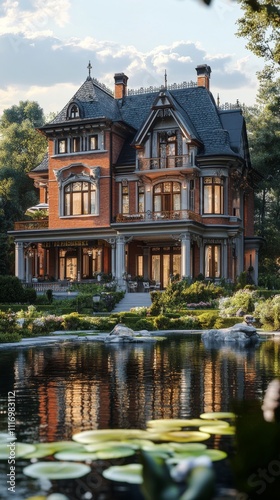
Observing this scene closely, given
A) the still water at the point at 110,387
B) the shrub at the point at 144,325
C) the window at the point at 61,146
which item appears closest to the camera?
the still water at the point at 110,387

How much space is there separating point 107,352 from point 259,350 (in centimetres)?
380

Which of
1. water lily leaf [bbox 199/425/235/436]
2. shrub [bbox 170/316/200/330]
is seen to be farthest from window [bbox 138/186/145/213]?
water lily leaf [bbox 199/425/235/436]

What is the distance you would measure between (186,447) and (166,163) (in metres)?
30.4

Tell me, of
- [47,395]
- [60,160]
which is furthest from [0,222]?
[47,395]

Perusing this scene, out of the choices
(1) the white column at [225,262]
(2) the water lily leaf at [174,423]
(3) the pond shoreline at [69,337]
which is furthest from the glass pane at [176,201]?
(2) the water lily leaf at [174,423]

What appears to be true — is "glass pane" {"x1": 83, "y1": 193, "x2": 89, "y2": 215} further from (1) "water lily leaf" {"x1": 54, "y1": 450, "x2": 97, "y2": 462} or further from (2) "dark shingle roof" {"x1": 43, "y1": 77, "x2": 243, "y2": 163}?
(1) "water lily leaf" {"x1": 54, "y1": 450, "x2": 97, "y2": 462}

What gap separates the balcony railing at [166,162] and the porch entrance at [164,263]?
4725 mm

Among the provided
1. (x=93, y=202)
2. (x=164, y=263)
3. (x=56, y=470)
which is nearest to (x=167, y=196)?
(x=164, y=263)

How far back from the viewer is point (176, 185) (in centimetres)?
3547

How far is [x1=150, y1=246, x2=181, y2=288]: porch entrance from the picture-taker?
35938 millimetres

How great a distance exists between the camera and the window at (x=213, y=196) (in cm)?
3509

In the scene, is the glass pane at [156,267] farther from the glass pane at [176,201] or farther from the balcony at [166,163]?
the balcony at [166,163]

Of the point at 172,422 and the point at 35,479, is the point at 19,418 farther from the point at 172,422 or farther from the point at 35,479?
the point at 35,479

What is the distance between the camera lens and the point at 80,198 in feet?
121
